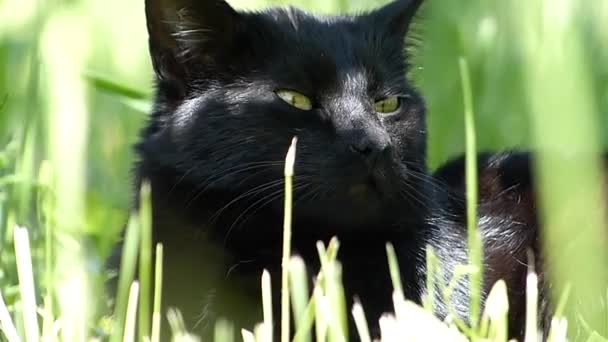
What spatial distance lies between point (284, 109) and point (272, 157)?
98 mm

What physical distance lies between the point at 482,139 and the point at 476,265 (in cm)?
179

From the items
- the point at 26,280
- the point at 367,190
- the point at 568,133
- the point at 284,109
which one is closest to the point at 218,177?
the point at 284,109

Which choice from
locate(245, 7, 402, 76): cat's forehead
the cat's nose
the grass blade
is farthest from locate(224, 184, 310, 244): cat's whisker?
the grass blade

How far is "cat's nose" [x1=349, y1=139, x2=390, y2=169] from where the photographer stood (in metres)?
1.67

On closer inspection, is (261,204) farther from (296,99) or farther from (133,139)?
(133,139)

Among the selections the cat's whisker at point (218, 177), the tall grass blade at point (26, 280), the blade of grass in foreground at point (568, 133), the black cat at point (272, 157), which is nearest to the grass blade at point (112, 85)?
the black cat at point (272, 157)

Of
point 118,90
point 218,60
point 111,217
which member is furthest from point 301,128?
point 111,217

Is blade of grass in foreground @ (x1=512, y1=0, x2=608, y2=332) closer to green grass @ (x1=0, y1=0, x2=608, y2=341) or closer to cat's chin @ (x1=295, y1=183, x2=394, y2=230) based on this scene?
green grass @ (x1=0, y1=0, x2=608, y2=341)

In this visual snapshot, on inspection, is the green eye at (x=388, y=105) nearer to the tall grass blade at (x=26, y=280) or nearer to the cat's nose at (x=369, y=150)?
the cat's nose at (x=369, y=150)

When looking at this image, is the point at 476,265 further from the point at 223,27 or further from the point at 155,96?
the point at 155,96

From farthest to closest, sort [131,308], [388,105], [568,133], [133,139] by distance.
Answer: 1. [133,139]
2. [388,105]
3. [131,308]
4. [568,133]

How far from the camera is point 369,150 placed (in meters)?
1.67

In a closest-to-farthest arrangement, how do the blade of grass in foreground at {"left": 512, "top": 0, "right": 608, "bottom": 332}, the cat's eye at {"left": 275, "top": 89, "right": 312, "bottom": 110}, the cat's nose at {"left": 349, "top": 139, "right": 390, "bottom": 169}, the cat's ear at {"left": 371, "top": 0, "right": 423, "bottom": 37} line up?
the blade of grass in foreground at {"left": 512, "top": 0, "right": 608, "bottom": 332} < the cat's nose at {"left": 349, "top": 139, "right": 390, "bottom": 169} < the cat's eye at {"left": 275, "top": 89, "right": 312, "bottom": 110} < the cat's ear at {"left": 371, "top": 0, "right": 423, "bottom": 37}

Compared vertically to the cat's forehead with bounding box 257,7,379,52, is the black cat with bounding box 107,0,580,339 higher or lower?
lower
